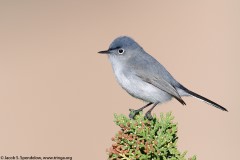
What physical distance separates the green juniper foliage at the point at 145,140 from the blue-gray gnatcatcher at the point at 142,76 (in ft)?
2.78

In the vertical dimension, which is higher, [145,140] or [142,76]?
[142,76]

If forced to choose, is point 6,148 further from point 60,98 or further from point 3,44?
point 3,44

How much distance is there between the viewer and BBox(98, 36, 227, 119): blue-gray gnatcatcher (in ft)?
10.8

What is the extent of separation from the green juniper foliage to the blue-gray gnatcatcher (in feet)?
2.78

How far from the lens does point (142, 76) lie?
3.36 meters

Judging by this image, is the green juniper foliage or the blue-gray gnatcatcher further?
the blue-gray gnatcatcher

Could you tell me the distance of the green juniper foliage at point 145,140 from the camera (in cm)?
220

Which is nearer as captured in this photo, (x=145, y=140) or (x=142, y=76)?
(x=145, y=140)

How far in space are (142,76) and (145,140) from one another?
1.14 metres

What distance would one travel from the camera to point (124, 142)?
7.44 ft

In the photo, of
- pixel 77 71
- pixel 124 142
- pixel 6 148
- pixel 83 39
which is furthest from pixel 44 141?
pixel 124 142

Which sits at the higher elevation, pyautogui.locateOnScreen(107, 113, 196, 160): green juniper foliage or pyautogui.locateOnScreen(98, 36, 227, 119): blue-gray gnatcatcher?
pyautogui.locateOnScreen(98, 36, 227, 119): blue-gray gnatcatcher

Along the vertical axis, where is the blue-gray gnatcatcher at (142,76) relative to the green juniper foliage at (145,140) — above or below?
above

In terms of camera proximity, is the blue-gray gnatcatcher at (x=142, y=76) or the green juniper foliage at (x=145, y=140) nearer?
the green juniper foliage at (x=145, y=140)
